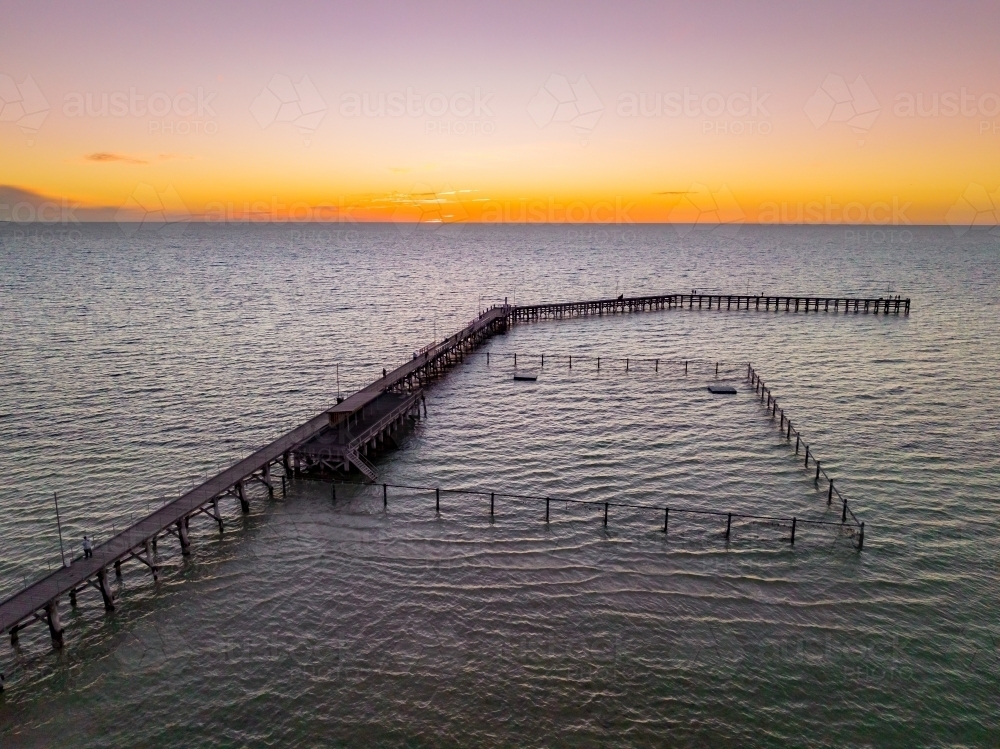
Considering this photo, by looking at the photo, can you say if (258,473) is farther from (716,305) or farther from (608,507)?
(716,305)

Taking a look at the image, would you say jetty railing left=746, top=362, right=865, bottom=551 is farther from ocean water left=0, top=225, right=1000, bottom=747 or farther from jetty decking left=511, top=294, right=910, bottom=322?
jetty decking left=511, top=294, right=910, bottom=322

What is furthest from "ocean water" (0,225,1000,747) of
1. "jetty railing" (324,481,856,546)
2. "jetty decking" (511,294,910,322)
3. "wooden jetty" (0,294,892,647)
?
"jetty decking" (511,294,910,322)

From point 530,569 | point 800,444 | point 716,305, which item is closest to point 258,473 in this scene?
point 530,569

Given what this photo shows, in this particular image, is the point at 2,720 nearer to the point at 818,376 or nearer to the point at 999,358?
the point at 818,376

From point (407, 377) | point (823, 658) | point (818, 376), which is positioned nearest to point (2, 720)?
point (823, 658)

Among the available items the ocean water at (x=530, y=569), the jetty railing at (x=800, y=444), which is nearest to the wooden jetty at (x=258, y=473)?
the ocean water at (x=530, y=569)

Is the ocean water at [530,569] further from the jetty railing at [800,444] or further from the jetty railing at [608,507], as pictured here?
the jetty railing at [800,444]
